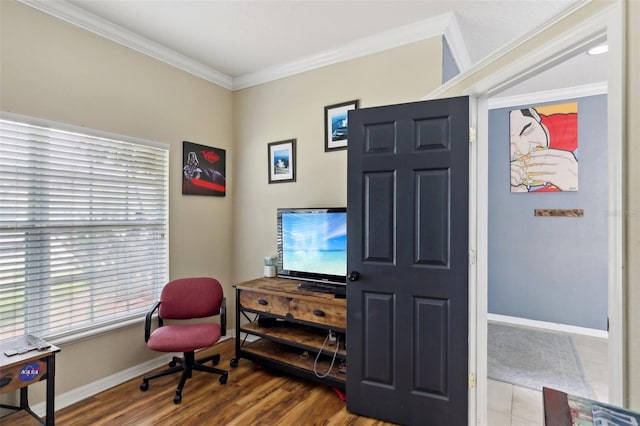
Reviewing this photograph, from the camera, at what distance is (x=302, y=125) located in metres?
3.09

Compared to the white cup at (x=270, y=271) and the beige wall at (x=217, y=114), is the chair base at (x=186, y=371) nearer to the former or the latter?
the beige wall at (x=217, y=114)

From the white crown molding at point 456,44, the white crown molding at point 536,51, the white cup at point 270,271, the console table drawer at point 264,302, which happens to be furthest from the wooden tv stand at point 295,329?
the white crown molding at point 456,44

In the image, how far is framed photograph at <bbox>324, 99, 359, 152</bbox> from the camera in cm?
282

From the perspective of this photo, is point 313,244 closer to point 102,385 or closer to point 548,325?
point 102,385

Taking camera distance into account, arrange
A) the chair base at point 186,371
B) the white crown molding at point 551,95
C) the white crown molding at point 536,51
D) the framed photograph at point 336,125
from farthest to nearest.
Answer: the white crown molding at point 551,95, the framed photograph at point 336,125, the chair base at point 186,371, the white crown molding at point 536,51

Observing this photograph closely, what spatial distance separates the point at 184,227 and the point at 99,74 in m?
1.42

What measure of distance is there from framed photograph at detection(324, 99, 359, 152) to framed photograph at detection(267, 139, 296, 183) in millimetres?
399

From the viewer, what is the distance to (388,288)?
207cm

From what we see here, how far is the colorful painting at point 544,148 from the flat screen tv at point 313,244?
2720 millimetres

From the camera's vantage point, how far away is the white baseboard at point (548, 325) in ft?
11.7

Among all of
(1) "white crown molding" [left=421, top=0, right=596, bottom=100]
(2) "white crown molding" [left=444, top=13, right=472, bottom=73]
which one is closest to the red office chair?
(1) "white crown molding" [left=421, top=0, right=596, bottom=100]

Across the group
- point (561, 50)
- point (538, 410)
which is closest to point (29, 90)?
point (561, 50)

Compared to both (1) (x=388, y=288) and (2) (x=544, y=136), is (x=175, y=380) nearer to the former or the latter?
(1) (x=388, y=288)

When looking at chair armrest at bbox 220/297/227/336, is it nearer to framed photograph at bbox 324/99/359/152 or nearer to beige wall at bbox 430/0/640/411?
framed photograph at bbox 324/99/359/152
